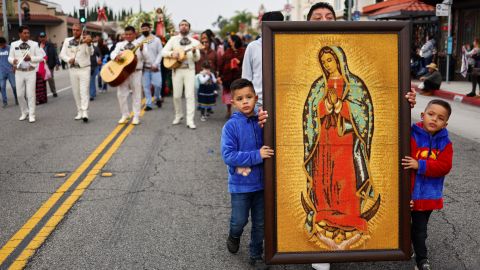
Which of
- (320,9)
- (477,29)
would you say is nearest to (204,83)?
(320,9)

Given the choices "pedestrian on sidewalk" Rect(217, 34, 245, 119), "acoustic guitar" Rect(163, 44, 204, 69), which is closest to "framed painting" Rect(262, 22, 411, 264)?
"acoustic guitar" Rect(163, 44, 204, 69)

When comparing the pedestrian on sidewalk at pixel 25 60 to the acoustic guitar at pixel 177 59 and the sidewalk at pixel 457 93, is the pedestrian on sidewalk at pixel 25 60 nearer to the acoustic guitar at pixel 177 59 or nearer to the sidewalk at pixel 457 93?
the acoustic guitar at pixel 177 59

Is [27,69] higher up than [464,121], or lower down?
higher up

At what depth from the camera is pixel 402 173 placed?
3.59m

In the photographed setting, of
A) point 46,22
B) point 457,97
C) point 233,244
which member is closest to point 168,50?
point 233,244

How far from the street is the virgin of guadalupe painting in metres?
0.60

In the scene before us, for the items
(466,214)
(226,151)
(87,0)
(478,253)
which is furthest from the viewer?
Result: (87,0)

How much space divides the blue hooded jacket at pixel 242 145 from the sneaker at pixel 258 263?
0.55 m

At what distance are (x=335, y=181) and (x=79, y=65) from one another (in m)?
9.05

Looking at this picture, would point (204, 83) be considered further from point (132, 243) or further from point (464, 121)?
point (132, 243)

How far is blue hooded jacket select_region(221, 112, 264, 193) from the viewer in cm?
380

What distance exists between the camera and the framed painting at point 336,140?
11.6ft

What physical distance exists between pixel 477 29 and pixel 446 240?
1984cm

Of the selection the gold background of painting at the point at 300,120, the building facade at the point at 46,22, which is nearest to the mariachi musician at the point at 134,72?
the gold background of painting at the point at 300,120
